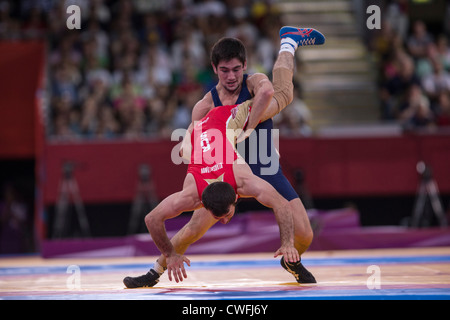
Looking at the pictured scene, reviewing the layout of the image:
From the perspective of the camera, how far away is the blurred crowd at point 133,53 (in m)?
9.48

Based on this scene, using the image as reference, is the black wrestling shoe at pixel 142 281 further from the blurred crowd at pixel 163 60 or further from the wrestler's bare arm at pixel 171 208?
the blurred crowd at pixel 163 60

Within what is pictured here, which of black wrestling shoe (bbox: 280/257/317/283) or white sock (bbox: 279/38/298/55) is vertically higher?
white sock (bbox: 279/38/298/55)

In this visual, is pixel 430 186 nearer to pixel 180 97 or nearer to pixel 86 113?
pixel 180 97

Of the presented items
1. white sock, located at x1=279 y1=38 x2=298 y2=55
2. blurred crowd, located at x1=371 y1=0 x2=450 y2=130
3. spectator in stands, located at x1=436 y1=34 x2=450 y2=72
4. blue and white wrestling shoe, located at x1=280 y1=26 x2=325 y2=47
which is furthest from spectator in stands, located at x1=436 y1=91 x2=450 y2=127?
white sock, located at x1=279 y1=38 x2=298 y2=55

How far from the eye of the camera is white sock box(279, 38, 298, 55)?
4.84 meters

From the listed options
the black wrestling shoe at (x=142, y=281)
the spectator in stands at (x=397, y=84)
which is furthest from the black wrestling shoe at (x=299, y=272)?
the spectator in stands at (x=397, y=84)

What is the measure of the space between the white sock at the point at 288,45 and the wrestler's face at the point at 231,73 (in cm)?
66

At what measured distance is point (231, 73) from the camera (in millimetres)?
4203

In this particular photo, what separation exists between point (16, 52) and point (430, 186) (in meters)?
6.25

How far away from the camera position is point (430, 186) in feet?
29.1

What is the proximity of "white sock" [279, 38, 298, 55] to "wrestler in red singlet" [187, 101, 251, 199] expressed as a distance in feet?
2.40

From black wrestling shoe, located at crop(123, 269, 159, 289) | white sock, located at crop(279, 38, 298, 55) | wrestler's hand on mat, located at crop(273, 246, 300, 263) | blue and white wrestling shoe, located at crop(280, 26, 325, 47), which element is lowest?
black wrestling shoe, located at crop(123, 269, 159, 289)

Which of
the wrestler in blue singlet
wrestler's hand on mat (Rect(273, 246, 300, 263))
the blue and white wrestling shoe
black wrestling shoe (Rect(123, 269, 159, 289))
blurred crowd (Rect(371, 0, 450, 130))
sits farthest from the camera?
blurred crowd (Rect(371, 0, 450, 130))

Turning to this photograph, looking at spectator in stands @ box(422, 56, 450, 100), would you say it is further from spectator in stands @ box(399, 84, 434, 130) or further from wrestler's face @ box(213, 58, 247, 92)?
wrestler's face @ box(213, 58, 247, 92)
